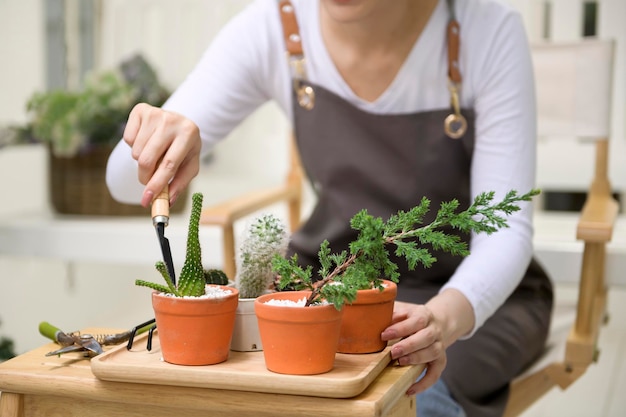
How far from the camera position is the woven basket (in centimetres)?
270

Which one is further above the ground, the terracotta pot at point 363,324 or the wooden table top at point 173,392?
the terracotta pot at point 363,324

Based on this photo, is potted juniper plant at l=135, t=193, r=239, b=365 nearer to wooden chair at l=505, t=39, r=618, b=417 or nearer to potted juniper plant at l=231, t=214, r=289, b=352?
potted juniper plant at l=231, t=214, r=289, b=352

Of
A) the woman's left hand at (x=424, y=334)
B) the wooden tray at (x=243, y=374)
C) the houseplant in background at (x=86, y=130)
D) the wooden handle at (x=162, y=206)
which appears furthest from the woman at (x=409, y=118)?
the houseplant in background at (x=86, y=130)

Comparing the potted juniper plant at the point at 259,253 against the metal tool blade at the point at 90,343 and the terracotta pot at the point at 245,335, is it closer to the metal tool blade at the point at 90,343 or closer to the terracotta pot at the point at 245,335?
the terracotta pot at the point at 245,335

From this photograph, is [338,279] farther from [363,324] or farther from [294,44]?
[294,44]

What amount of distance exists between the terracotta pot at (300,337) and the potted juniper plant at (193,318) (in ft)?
0.16

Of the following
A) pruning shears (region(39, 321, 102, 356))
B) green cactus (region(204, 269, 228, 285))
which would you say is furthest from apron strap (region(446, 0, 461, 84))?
pruning shears (region(39, 321, 102, 356))

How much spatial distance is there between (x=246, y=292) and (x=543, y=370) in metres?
0.85

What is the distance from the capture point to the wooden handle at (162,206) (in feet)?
3.20

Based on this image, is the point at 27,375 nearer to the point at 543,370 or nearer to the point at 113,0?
the point at 543,370

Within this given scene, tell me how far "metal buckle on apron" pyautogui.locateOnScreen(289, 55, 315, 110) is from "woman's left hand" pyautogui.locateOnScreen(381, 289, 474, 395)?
56 centimetres

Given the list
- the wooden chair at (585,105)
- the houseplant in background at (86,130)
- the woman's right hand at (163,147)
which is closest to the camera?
the woman's right hand at (163,147)

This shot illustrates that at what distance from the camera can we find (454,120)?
1.50 metres

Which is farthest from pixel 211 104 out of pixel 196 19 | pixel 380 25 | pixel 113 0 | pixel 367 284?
pixel 113 0
